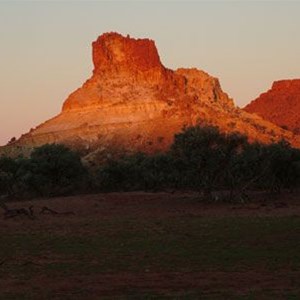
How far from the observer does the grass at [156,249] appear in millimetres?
15789

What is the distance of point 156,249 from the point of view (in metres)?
19.4

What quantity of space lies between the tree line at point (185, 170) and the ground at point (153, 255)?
19.2 ft

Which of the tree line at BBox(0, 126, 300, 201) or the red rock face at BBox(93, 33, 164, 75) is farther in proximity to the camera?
the red rock face at BBox(93, 33, 164, 75)

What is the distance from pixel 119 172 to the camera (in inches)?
2255

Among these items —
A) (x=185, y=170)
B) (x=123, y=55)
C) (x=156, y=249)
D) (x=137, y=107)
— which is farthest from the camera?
(x=123, y=55)

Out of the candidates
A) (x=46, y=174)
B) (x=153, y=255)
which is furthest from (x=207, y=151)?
(x=153, y=255)

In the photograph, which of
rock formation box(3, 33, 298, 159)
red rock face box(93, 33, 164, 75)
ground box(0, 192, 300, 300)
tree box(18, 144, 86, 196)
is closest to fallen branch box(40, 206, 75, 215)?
ground box(0, 192, 300, 300)

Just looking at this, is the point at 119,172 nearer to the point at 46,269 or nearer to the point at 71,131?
the point at 46,269

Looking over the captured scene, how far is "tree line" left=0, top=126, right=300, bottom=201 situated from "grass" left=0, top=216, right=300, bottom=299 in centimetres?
1103

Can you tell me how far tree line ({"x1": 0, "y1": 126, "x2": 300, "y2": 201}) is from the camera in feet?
126

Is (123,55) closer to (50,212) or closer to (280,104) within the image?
(280,104)

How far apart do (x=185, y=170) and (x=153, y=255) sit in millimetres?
23487

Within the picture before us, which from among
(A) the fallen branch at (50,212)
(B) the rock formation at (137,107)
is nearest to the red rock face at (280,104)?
(B) the rock formation at (137,107)

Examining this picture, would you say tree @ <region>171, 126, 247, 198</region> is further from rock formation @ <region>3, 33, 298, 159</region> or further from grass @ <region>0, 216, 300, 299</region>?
rock formation @ <region>3, 33, 298, 159</region>
